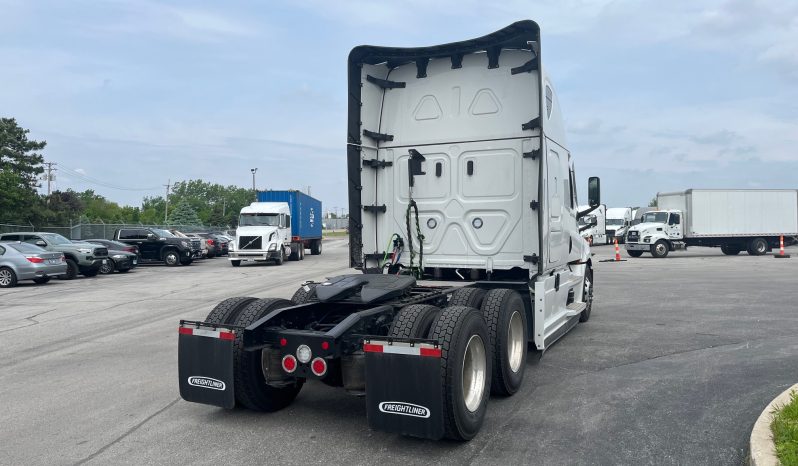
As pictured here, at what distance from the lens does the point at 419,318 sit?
15.6 ft

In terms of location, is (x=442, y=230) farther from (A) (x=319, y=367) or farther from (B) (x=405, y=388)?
(B) (x=405, y=388)

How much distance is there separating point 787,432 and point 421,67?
543 centimetres

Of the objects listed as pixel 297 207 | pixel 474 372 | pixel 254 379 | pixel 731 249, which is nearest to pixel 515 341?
pixel 474 372

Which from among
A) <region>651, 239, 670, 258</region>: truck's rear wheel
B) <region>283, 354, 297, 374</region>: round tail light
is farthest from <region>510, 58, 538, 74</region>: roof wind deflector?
<region>651, 239, 670, 258</region>: truck's rear wheel

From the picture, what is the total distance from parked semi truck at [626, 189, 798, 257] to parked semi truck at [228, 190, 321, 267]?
16.9 meters

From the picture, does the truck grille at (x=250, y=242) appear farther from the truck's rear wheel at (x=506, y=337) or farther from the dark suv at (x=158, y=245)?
the truck's rear wheel at (x=506, y=337)

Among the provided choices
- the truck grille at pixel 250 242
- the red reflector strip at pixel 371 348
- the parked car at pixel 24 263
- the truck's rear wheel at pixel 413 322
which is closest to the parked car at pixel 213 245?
the truck grille at pixel 250 242

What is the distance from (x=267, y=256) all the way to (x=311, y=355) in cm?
2367

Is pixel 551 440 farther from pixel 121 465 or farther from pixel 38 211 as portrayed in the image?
pixel 38 211

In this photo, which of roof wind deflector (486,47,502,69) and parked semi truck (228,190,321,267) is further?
parked semi truck (228,190,321,267)

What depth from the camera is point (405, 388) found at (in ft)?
14.1

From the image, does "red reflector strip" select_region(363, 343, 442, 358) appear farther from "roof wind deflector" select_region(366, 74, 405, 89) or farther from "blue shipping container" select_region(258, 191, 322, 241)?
"blue shipping container" select_region(258, 191, 322, 241)

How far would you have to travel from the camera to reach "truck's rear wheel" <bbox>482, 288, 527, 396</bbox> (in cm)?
559

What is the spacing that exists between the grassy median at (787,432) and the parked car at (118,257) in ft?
77.2
